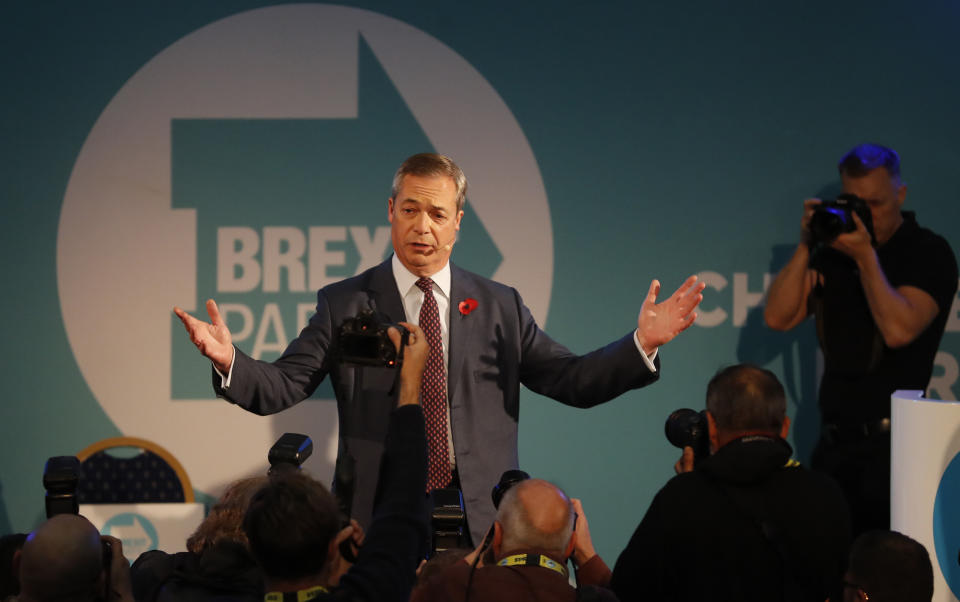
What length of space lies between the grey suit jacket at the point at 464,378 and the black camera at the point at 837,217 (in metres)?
1.22

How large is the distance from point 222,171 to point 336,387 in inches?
69.5

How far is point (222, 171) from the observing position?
448 centimetres

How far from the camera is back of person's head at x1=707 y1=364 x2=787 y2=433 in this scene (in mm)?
2383

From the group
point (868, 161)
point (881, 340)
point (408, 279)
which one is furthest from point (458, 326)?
point (868, 161)

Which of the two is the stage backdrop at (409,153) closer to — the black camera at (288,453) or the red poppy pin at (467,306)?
the red poppy pin at (467,306)

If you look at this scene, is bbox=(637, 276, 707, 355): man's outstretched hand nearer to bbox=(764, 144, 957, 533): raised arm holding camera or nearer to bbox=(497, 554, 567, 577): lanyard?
bbox=(497, 554, 567, 577): lanyard

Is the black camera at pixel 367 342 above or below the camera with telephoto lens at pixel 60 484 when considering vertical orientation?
above

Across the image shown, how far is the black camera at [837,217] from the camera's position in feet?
12.5

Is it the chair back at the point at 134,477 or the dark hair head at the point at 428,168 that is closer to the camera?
the dark hair head at the point at 428,168

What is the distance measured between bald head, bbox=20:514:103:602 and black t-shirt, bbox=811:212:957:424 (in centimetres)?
282

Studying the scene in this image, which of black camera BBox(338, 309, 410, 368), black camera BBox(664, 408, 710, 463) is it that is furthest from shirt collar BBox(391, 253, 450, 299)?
black camera BBox(664, 408, 710, 463)

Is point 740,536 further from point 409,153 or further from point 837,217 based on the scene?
point 409,153

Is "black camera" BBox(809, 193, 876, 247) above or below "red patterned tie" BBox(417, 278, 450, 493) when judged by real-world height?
above

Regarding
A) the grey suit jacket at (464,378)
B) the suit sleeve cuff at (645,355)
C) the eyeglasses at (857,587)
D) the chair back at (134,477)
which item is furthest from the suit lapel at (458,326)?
the chair back at (134,477)
